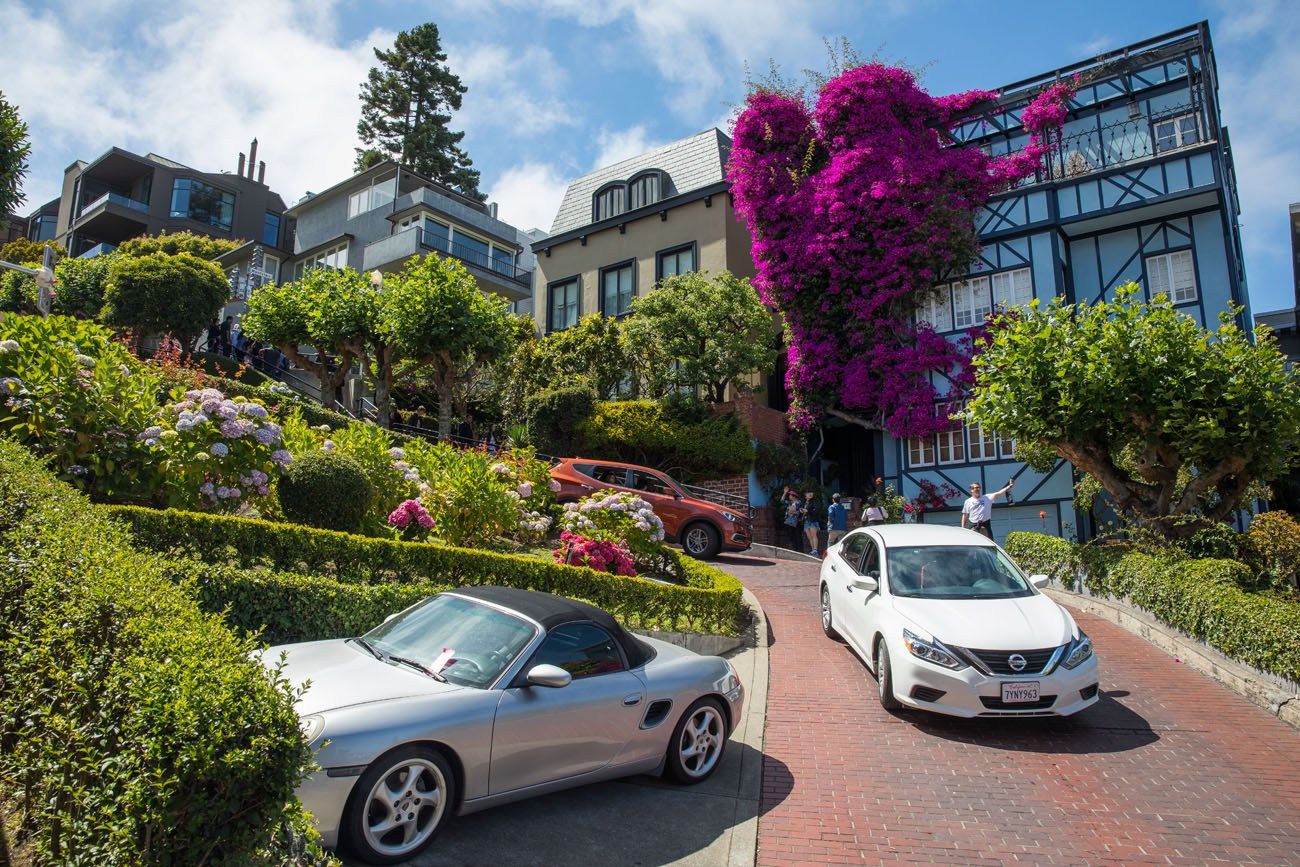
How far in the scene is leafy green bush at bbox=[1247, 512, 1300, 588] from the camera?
10523 millimetres

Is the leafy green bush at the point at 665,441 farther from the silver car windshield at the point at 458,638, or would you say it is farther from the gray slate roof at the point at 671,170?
the silver car windshield at the point at 458,638

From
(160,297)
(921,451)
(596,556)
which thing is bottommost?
(596,556)

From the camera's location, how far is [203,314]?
29312 millimetres

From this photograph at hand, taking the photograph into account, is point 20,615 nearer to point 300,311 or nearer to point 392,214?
point 300,311

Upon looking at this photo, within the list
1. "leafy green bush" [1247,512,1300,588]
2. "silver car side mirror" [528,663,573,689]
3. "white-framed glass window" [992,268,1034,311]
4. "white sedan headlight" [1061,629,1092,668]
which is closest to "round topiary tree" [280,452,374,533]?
"silver car side mirror" [528,663,573,689]

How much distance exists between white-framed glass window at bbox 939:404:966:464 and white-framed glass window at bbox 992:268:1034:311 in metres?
3.23

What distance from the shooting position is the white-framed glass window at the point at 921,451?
2258 cm

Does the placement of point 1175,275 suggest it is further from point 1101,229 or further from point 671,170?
point 671,170

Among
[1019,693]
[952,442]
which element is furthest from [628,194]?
[1019,693]

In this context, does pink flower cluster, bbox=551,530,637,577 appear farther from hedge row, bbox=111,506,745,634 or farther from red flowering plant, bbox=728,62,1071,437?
red flowering plant, bbox=728,62,1071,437

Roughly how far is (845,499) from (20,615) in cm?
2069

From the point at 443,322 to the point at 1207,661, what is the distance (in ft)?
57.7

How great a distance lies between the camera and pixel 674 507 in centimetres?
1591

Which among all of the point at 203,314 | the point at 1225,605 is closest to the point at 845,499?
the point at 1225,605
